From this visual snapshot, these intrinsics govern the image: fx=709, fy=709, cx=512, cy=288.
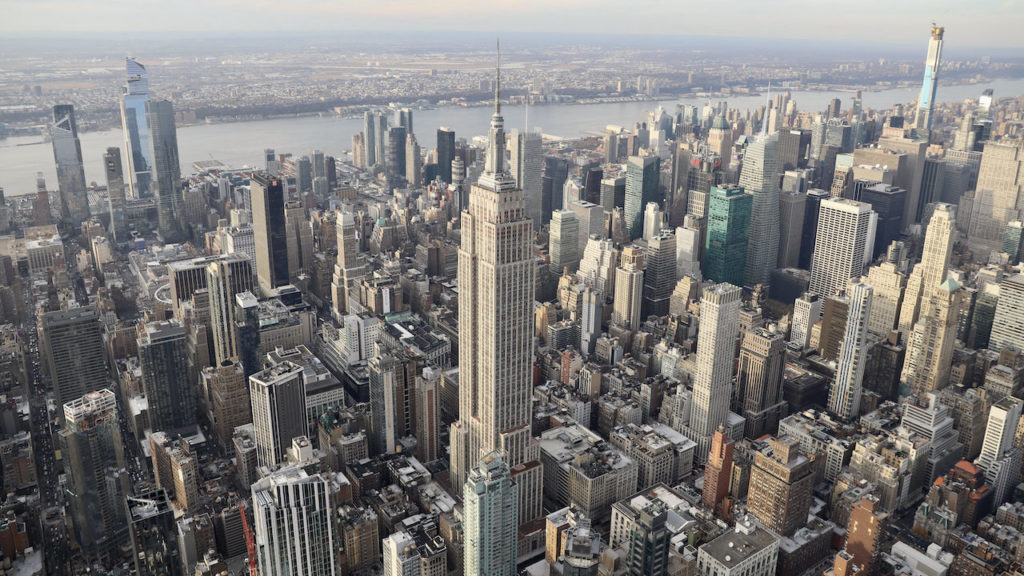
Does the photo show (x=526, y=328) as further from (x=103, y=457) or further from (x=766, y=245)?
(x=766, y=245)

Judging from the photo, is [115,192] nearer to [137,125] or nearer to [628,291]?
[137,125]

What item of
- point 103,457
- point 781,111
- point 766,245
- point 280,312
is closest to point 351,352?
point 280,312

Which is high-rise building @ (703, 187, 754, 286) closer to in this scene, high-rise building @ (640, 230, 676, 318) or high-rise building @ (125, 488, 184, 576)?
high-rise building @ (640, 230, 676, 318)

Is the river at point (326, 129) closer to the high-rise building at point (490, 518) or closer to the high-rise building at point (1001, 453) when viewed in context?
the high-rise building at point (490, 518)

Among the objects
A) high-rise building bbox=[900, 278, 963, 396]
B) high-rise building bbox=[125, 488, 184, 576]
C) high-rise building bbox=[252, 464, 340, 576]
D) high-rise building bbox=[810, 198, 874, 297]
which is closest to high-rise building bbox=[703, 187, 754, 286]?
high-rise building bbox=[810, 198, 874, 297]

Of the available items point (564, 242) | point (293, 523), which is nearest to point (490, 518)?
point (293, 523)

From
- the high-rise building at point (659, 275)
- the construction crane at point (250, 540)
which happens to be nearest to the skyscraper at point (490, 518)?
the construction crane at point (250, 540)
